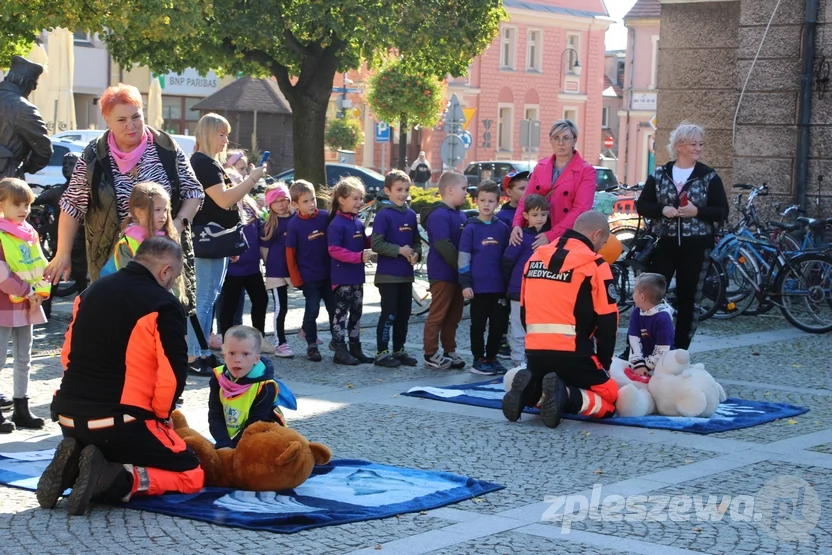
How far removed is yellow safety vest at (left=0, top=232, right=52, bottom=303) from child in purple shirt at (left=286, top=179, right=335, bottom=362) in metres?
3.36

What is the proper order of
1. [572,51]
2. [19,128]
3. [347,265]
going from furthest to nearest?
[572,51], [19,128], [347,265]

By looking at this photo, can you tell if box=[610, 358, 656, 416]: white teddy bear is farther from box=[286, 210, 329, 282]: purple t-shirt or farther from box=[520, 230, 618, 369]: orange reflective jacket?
box=[286, 210, 329, 282]: purple t-shirt

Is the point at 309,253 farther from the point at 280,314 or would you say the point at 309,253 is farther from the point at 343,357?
the point at 343,357

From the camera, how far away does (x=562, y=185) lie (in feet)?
34.6

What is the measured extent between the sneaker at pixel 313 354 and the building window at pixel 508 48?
5569 centimetres

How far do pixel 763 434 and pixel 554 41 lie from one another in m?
60.8

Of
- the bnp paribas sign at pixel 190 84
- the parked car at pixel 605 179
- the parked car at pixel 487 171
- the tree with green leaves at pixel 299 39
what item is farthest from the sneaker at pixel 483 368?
the bnp paribas sign at pixel 190 84

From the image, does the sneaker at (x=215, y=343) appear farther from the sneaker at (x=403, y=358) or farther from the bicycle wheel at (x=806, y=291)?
the bicycle wheel at (x=806, y=291)

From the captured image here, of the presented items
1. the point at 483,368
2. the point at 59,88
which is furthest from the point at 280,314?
the point at 59,88

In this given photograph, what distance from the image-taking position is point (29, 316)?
803 centimetres

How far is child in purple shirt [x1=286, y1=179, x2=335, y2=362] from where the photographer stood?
36.7 ft

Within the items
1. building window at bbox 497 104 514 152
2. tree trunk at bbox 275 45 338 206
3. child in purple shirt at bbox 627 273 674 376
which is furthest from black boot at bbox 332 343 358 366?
building window at bbox 497 104 514 152

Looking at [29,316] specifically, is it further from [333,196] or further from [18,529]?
[333,196]

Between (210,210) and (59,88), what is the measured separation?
26.9 metres
